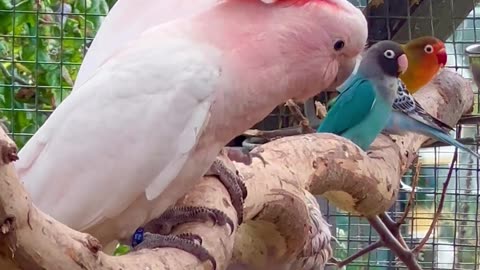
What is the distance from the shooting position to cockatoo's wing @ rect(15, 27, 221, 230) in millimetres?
779

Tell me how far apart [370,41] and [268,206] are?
2.91ft

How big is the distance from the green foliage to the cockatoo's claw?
89 cm

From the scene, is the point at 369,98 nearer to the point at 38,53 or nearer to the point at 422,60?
the point at 422,60

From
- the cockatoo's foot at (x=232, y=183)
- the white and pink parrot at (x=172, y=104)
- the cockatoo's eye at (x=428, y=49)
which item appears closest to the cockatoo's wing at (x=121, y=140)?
the white and pink parrot at (x=172, y=104)

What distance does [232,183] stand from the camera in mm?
887

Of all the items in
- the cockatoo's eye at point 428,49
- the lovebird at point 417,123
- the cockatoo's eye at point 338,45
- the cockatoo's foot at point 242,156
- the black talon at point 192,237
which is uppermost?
the cockatoo's eye at point 338,45

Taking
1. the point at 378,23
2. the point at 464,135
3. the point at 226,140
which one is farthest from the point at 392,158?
the point at 464,135

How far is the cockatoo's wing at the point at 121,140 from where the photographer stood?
0.78 m

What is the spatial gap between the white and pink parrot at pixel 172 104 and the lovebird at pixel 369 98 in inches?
25.4

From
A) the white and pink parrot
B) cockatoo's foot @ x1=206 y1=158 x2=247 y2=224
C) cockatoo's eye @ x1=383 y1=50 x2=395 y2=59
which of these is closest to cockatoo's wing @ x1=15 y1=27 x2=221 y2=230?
the white and pink parrot

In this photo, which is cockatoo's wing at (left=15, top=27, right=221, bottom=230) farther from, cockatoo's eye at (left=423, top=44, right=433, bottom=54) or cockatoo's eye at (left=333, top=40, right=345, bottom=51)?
cockatoo's eye at (left=423, top=44, right=433, bottom=54)

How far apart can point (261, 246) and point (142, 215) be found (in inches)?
10.3

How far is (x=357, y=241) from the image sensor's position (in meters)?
1.80

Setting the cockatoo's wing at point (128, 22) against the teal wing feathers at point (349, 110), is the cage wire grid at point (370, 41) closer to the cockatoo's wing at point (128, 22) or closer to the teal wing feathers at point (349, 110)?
the teal wing feathers at point (349, 110)
